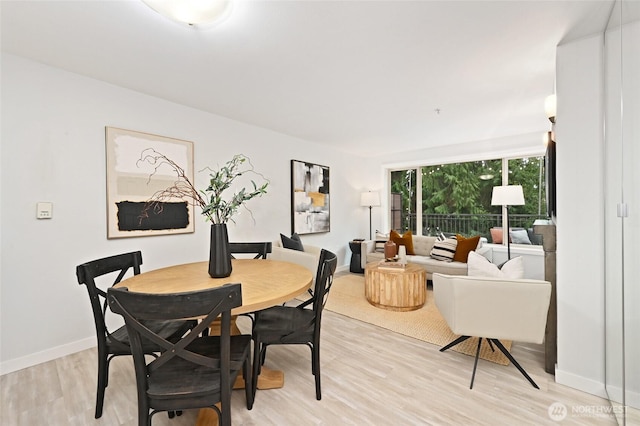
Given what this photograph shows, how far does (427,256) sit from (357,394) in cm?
A: 333

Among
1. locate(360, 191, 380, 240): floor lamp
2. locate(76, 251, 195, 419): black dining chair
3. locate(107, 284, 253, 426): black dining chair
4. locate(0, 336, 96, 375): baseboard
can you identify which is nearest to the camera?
A: locate(107, 284, 253, 426): black dining chair

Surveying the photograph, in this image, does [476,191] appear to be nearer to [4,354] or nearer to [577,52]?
[577,52]

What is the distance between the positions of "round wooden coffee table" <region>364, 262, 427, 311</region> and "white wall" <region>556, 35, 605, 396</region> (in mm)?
1435

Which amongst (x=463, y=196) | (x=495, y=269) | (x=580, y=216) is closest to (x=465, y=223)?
(x=463, y=196)

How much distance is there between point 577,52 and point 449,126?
6.81 ft

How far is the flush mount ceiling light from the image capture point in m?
1.42

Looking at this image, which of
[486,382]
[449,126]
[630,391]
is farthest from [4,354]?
[449,126]

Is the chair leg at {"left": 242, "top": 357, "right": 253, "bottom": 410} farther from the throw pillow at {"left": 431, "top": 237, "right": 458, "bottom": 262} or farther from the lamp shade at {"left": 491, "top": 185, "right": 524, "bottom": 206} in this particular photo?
the lamp shade at {"left": 491, "top": 185, "right": 524, "bottom": 206}

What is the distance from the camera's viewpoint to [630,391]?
1.40 metres

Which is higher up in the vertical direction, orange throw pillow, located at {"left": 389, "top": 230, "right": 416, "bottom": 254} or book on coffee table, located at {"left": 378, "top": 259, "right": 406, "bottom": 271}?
orange throw pillow, located at {"left": 389, "top": 230, "right": 416, "bottom": 254}

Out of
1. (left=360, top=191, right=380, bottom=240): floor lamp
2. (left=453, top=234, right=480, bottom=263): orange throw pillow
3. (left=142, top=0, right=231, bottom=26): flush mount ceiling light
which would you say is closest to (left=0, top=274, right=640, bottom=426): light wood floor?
(left=453, top=234, right=480, bottom=263): orange throw pillow

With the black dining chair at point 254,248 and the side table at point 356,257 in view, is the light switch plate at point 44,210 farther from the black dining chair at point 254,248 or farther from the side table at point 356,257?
the side table at point 356,257

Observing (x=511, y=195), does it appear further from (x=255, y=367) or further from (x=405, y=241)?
(x=255, y=367)

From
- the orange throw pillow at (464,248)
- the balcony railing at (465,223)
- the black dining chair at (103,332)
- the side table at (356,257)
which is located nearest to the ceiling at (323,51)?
the black dining chair at (103,332)
